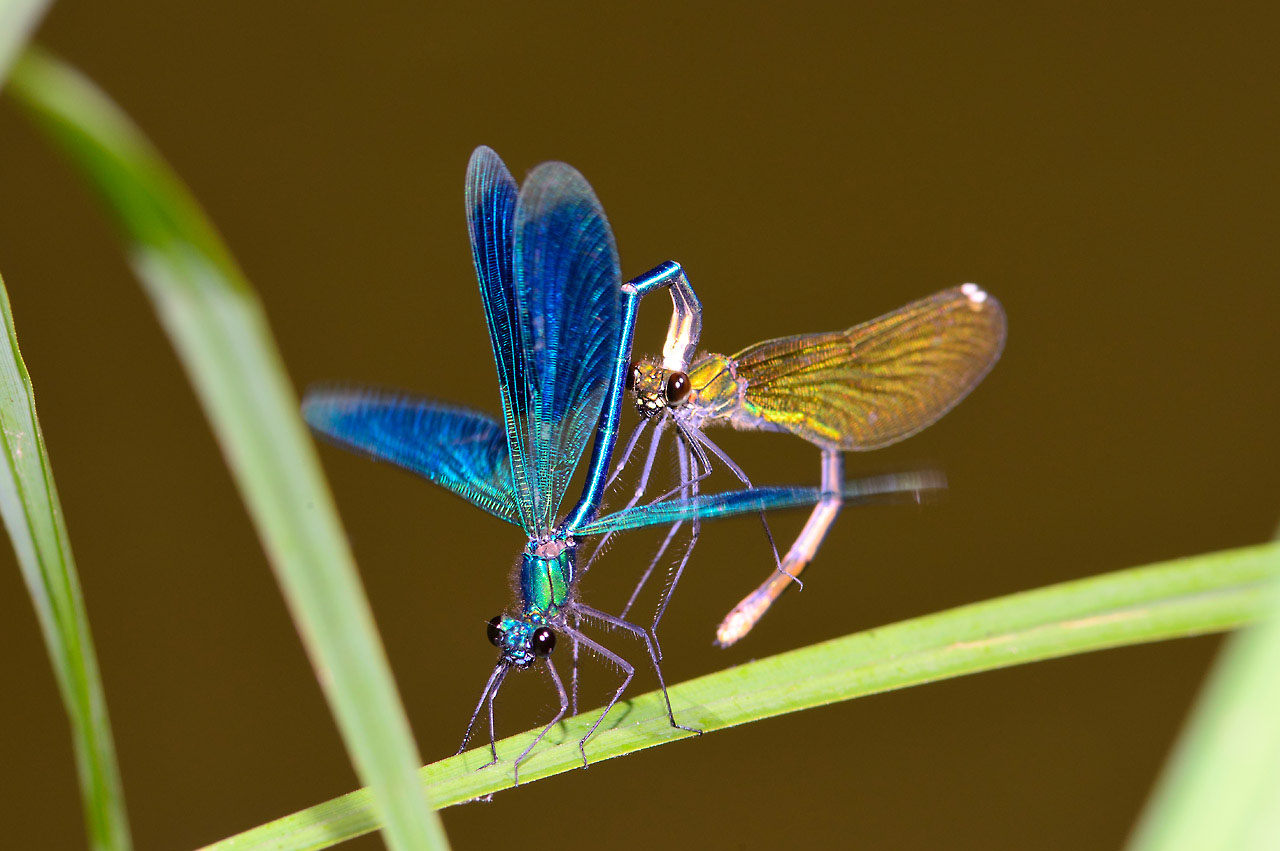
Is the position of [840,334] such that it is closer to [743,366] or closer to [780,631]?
[743,366]

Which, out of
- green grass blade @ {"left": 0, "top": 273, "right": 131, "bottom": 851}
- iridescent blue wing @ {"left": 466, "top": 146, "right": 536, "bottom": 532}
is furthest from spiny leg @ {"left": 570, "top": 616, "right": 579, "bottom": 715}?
green grass blade @ {"left": 0, "top": 273, "right": 131, "bottom": 851}

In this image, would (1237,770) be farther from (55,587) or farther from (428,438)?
(428,438)

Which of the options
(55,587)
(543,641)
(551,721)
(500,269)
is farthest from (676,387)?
(55,587)

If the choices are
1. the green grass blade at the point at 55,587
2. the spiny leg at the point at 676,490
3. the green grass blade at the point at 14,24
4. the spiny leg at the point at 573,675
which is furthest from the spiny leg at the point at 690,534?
the green grass blade at the point at 14,24

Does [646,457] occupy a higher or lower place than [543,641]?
higher

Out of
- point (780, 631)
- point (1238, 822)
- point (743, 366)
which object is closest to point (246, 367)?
point (1238, 822)
